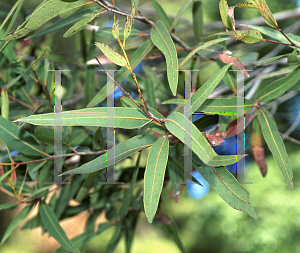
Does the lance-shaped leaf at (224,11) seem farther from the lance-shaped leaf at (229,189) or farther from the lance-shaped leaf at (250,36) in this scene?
the lance-shaped leaf at (229,189)

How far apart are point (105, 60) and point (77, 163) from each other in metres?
0.23

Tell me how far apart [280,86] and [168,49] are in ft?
0.65

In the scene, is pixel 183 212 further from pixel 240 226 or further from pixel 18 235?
pixel 18 235

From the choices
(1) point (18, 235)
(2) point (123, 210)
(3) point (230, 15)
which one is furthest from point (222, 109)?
(1) point (18, 235)

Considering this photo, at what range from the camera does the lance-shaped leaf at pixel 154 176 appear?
0.25 meters

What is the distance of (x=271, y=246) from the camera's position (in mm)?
1203

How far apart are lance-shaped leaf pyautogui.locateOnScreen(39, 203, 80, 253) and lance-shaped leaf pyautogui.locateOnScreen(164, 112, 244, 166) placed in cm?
31

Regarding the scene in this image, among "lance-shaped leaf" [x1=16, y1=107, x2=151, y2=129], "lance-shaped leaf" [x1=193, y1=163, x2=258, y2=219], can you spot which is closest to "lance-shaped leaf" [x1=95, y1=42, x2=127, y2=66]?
"lance-shaped leaf" [x1=16, y1=107, x2=151, y2=129]

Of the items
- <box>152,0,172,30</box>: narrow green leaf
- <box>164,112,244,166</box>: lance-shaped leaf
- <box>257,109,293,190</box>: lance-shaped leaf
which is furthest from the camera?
<box>152,0,172,30</box>: narrow green leaf

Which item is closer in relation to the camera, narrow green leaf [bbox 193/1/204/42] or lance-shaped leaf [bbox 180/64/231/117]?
lance-shaped leaf [bbox 180/64/231/117]

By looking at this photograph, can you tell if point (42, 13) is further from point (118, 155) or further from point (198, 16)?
point (198, 16)

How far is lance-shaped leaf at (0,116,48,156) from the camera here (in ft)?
1.19

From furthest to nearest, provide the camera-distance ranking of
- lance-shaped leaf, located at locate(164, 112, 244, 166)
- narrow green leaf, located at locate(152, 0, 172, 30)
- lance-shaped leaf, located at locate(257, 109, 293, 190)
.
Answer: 1. narrow green leaf, located at locate(152, 0, 172, 30)
2. lance-shaped leaf, located at locate(257, 109, 293, 190)
3. lance-shaped leaf, located at locate(164, 112, 244, 166)

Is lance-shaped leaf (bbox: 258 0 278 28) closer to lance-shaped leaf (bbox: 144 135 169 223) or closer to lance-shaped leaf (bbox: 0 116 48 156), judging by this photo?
lance-shaped leaf (bbox: 144 135 169 223)
